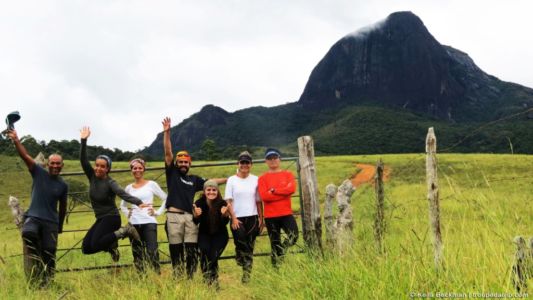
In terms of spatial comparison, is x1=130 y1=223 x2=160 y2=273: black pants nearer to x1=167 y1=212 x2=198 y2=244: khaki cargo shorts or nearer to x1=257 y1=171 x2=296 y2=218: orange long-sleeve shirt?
x1=167 y1=212 x2=198 y2=244: khaki cargo shorts

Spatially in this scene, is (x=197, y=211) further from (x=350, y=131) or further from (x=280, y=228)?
(x=350, y=131)

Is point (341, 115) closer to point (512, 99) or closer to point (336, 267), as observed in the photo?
point (512, 99)

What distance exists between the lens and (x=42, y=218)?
5.68m

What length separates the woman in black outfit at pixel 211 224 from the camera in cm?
570

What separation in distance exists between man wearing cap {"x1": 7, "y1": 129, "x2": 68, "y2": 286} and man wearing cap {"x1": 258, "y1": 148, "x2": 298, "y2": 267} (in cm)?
292

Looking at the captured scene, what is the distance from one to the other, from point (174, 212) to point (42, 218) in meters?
1.78

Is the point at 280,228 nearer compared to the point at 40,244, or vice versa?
the point at 40,244

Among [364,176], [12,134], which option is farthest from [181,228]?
[364,176]

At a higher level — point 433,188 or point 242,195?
point 433,188

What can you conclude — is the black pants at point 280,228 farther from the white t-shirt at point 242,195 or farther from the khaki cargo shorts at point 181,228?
the khaki cargo shorts at point 181,228

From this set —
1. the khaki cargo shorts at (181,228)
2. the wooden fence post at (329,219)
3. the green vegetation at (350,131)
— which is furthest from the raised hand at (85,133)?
the green vegetation at (350,131)

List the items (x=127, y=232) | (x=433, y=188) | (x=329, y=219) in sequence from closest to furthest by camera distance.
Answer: (x=433, y=188), (x=127, y=232), (x=329, y=219)

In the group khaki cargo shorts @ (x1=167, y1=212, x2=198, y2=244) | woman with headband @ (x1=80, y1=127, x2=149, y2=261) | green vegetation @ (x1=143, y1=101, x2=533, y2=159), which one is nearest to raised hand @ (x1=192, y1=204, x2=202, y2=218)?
khaki cargo shorts @ (x1=167, y1=212, x2=198, y2=244)

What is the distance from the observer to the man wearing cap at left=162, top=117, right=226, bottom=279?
5.78 metres
